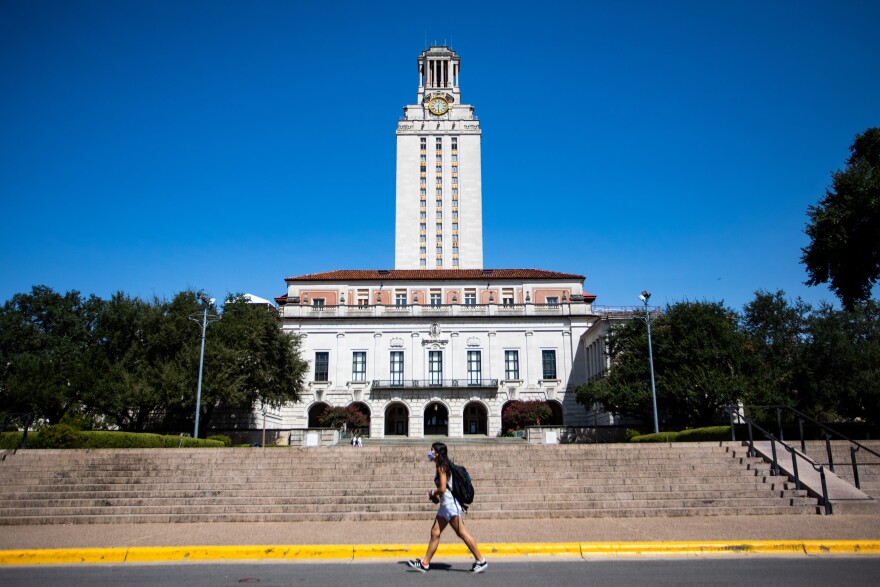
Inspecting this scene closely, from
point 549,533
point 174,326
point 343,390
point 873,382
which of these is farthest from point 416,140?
point 549,533

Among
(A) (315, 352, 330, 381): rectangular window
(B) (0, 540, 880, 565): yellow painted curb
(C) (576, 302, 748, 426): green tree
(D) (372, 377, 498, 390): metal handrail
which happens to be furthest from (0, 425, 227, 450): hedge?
(A) (315, 352, 330, 381): rectangular window

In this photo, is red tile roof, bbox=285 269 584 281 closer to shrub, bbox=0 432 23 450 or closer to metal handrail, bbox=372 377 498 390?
metal handrail, bbox=372 377 498 390

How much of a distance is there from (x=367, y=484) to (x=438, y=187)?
65.6 metres

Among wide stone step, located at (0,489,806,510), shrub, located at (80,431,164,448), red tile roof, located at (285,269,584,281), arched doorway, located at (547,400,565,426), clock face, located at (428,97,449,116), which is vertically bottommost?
wide stone step, located at (0,489,806,510)

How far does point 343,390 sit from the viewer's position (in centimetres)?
5266

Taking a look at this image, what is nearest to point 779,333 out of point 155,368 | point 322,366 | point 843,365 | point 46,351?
point 843,365

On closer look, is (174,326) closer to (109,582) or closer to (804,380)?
(109,582)

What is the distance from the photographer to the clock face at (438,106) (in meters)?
83.9

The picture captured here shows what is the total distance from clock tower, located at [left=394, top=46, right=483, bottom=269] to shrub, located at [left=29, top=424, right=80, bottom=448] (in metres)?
54.9

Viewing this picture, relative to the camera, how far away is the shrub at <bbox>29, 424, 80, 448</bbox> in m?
21.0

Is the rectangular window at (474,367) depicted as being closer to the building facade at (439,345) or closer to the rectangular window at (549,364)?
the building facade at (439,345)

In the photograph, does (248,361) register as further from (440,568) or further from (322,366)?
(440,568)

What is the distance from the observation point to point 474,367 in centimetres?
5381

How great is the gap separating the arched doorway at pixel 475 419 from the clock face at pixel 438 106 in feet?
145
